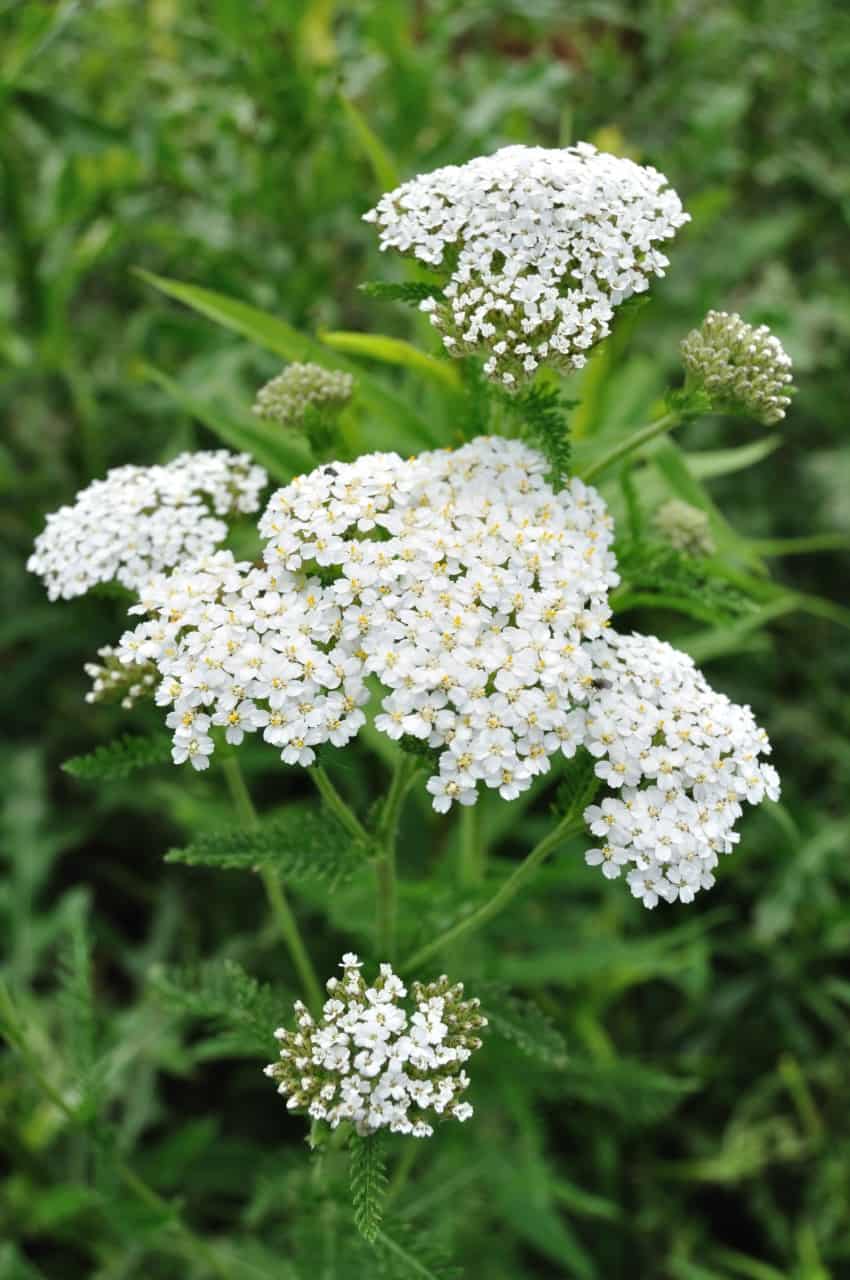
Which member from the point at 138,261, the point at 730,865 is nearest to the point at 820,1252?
the point at 730,865

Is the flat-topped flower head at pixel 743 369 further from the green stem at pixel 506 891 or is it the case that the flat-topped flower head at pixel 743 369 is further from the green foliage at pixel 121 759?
the green foliage at pixel 121 759

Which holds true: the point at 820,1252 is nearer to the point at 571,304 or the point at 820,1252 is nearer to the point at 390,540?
the point at 390,540

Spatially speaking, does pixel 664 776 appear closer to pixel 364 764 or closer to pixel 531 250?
pixel 531 250

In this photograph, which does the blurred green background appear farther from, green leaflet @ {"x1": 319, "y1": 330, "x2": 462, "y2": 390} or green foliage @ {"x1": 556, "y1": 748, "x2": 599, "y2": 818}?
green foliage @ {"x1": 556, "y1": 748, "x2": 599, "y2": 818}

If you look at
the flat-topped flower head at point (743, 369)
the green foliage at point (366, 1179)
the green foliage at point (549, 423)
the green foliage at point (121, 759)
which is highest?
the flat-topped flower head at point (743, 369)

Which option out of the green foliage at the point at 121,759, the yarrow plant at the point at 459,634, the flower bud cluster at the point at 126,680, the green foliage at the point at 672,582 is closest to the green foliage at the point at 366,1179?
the yarrow plant at the point at 459,634

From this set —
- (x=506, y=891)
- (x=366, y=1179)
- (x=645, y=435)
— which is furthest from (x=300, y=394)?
(x=366, y=1179)
